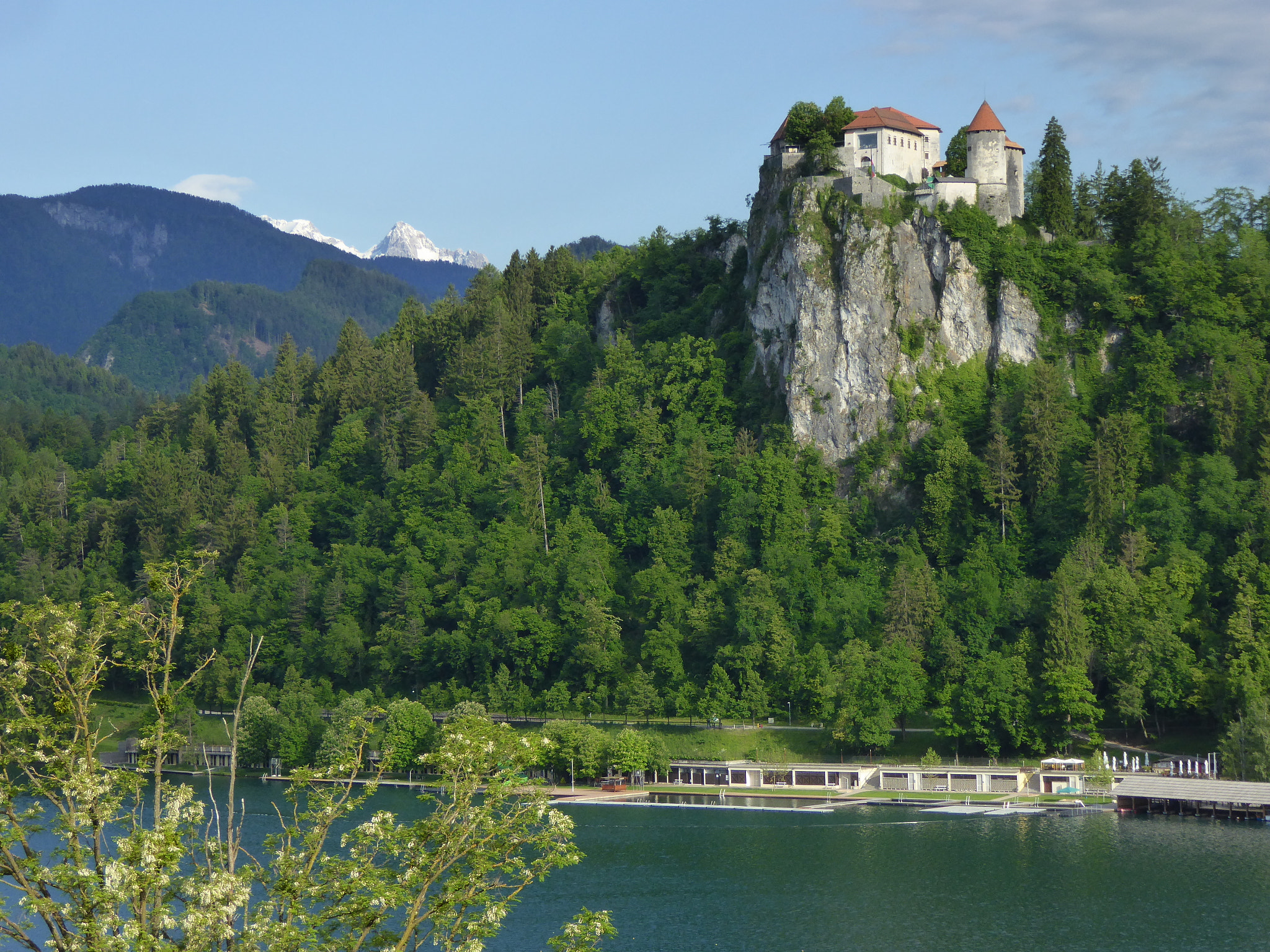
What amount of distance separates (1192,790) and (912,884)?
19.7 meters

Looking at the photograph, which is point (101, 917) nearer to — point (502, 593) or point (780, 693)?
point (780, 693)

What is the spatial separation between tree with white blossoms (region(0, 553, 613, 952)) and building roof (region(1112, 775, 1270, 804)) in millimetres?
57673

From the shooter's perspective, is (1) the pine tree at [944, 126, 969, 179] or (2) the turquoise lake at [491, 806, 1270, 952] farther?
(1) the pine tree at [944, 126, 969, 179]

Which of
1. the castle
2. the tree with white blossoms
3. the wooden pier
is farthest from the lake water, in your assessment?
the castle

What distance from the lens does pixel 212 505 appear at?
12400cm

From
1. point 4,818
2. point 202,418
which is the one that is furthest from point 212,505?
point 4,818

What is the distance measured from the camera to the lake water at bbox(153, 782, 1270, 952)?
50.7 meters

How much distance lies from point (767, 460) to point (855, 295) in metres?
13.1

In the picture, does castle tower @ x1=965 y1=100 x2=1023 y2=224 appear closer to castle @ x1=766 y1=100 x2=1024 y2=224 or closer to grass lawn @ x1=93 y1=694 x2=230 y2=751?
castle @ x1=766 y1=100 x2=1024 y2=224

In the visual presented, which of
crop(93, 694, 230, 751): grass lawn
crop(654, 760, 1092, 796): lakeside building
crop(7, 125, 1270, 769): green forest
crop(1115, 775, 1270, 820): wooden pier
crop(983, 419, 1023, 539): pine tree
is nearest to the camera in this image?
crop(1115, 775, 1270, 820): wooden pier

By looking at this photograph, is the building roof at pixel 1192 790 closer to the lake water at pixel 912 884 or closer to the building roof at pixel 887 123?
the lake water at pixel 912 884

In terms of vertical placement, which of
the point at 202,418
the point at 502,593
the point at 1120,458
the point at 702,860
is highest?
the point at 202,418

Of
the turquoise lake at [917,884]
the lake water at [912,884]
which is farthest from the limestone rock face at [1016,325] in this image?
the turquoise lake at [917,884]

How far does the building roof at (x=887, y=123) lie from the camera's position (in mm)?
101938
